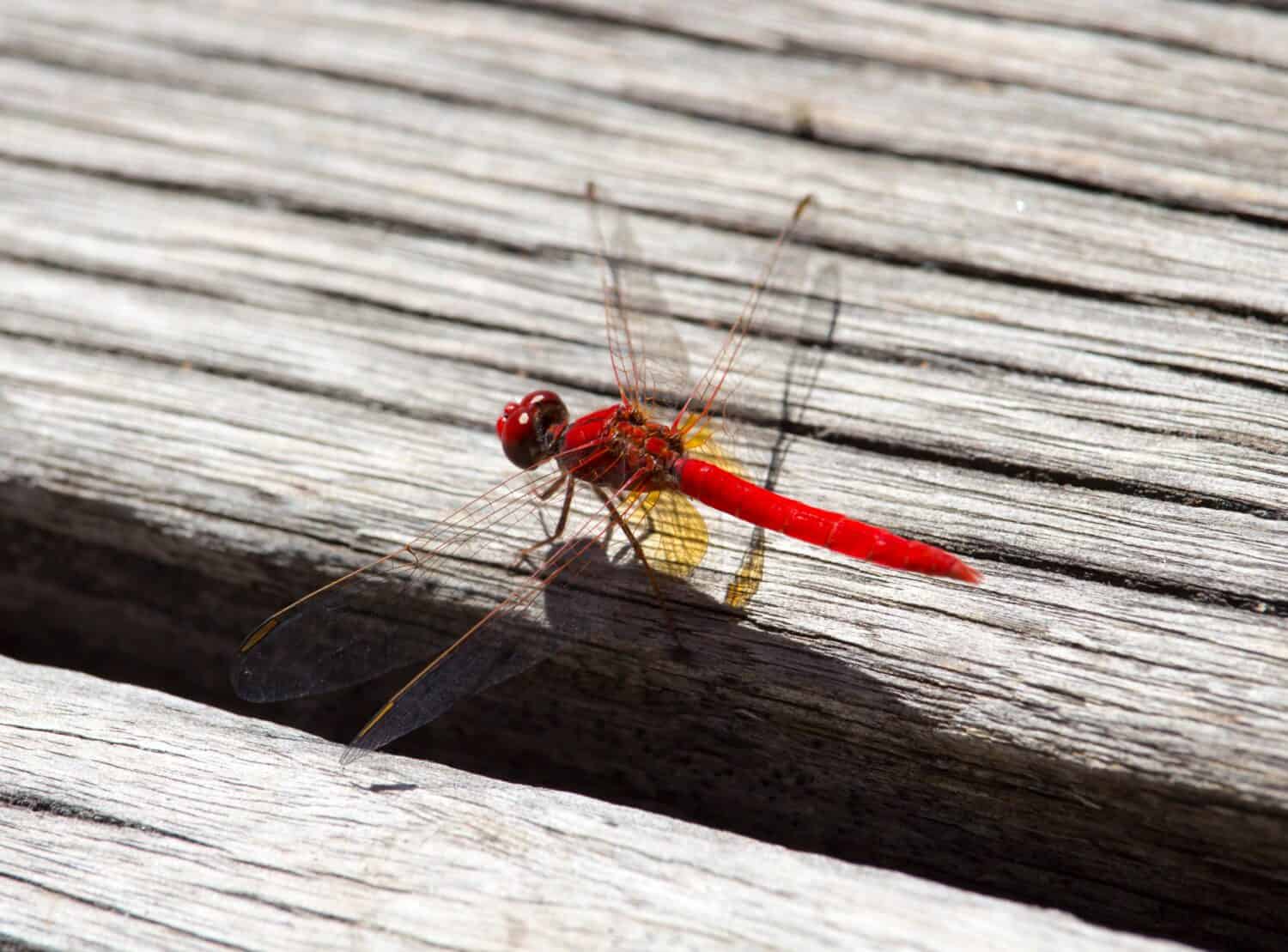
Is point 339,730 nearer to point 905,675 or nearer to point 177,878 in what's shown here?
point 177,878

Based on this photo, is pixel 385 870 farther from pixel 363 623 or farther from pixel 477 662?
pixel 363 623

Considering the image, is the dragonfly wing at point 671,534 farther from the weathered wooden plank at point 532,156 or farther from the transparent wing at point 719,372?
the weathered wooden plank at point 532,156

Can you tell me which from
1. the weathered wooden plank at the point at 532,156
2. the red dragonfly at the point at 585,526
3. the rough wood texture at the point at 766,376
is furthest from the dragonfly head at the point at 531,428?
the weathered wooden plank at the point at 532,156

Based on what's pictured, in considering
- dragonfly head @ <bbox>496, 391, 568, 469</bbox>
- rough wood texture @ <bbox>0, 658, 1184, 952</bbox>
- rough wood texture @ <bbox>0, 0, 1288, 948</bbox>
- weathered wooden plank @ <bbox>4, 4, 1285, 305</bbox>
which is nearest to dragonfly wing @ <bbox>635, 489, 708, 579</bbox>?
rough wood texture @ <bbox>0, 0, 1288, 948</bbox>

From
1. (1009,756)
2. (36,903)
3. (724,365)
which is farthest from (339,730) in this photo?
(1009,756)

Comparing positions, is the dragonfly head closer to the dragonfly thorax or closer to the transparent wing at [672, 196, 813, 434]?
the dragonfly thorax

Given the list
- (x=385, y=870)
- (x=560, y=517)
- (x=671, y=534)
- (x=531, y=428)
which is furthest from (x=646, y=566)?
(x=385, y=870)
